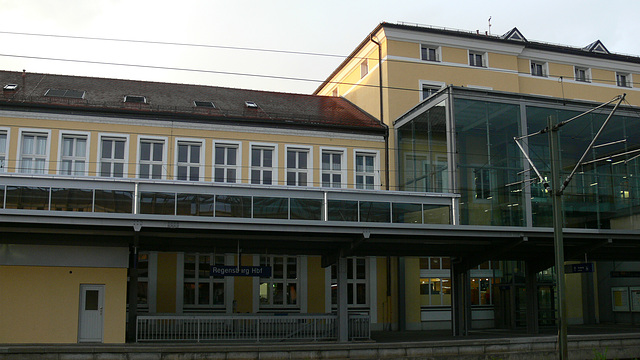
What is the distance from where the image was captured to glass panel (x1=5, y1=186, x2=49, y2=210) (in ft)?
61.1

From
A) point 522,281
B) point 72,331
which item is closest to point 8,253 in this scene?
point 72,331

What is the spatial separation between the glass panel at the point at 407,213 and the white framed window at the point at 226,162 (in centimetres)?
749

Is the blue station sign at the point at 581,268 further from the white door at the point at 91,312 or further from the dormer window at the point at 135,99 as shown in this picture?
the dormer window at the point at 135,99

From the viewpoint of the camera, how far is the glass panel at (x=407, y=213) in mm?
21808

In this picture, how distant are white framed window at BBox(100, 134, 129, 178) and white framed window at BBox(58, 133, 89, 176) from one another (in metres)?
0.61

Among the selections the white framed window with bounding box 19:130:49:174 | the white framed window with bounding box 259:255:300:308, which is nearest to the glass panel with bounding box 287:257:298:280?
the white framed window with bounding box 259:255:300:308

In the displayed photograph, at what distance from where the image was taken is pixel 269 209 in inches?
808

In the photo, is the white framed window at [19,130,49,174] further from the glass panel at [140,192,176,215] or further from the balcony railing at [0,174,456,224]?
the glass panel at [140,192,176,215]

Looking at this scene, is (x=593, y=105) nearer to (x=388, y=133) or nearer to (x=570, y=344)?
(x=388, y=133)

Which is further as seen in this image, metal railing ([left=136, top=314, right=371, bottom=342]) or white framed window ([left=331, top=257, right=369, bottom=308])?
white framed window ([left=331, top=257, right=369, bottom=308])

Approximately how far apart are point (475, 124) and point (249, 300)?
11105mm

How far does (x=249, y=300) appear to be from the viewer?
25.7 metres

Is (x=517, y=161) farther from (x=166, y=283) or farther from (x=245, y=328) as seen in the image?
(x=166, y=283)

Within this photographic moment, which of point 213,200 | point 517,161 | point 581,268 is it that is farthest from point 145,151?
point 581,268
